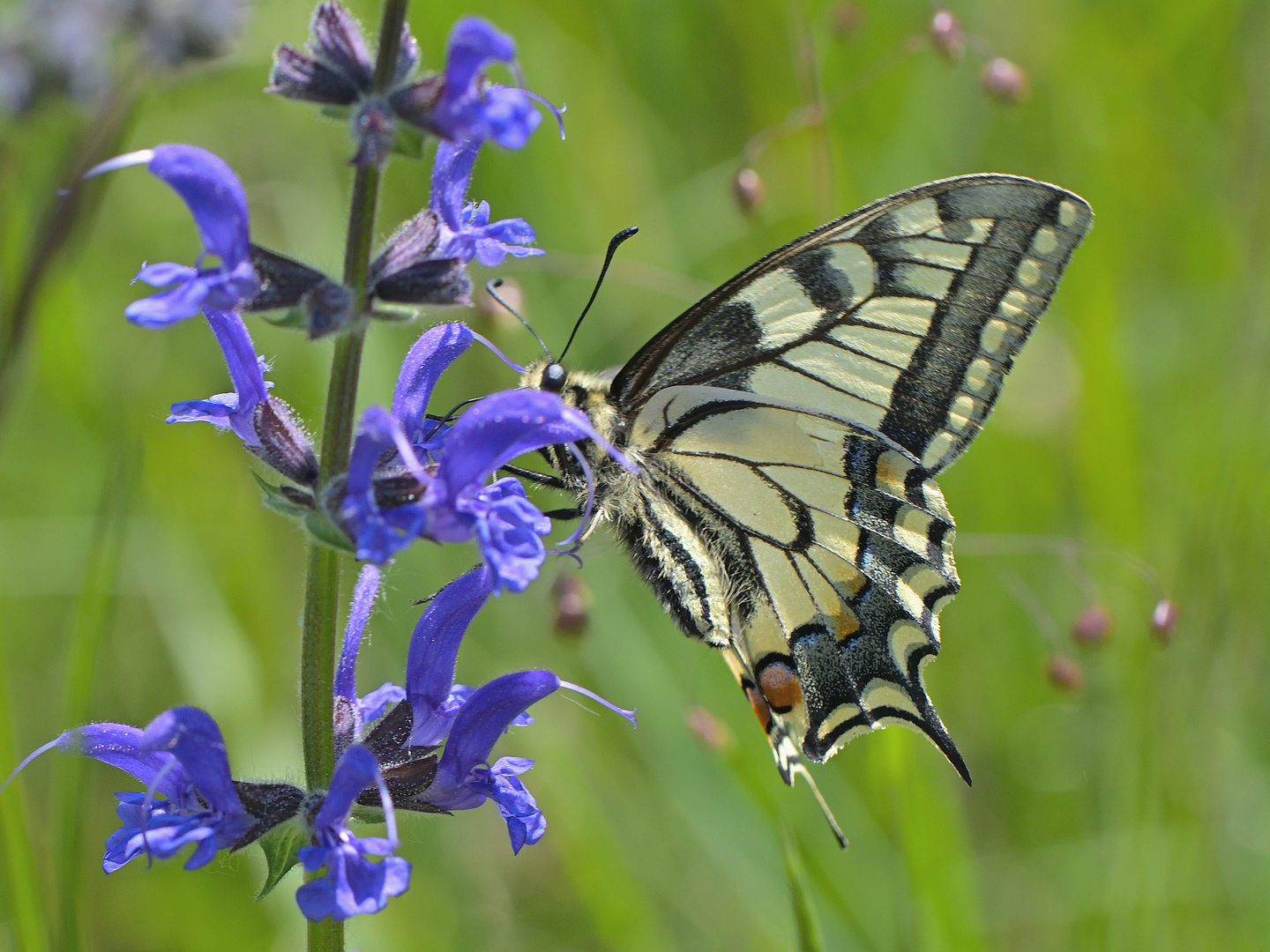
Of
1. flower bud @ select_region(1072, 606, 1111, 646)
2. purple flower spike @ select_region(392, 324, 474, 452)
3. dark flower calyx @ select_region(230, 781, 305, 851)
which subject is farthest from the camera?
flower bud @ select_region(1072, 606, 1111, 646)

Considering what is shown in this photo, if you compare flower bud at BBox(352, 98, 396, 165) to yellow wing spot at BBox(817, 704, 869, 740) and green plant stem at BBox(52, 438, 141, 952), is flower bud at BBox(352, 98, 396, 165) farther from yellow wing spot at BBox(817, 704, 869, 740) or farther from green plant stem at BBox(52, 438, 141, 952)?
yellow wing spot at BBox(817, 704, 869, 740)

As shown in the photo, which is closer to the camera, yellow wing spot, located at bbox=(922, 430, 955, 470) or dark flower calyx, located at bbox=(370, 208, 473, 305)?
dark flower calyx, located at bbox=(370, 208, 473, 305)

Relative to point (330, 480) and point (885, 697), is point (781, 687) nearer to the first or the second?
point (885, 697)

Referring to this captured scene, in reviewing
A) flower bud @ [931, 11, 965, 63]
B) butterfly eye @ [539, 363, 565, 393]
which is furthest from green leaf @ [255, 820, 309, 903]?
flower bud @ [931, 11, 965, 63]

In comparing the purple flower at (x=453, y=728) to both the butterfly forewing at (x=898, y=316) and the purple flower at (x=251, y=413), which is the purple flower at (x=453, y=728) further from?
the butterfly forewing at (x=898, y=316)

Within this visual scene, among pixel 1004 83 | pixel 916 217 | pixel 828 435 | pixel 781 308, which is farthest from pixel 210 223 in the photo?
pixel 1004 83

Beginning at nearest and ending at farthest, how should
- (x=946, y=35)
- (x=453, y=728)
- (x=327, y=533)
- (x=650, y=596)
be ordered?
(x=327, y=533) → (x=453, y=728) → (x=946, y=35) → (x=650, y=596)

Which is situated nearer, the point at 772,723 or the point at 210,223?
the point at 210,223
